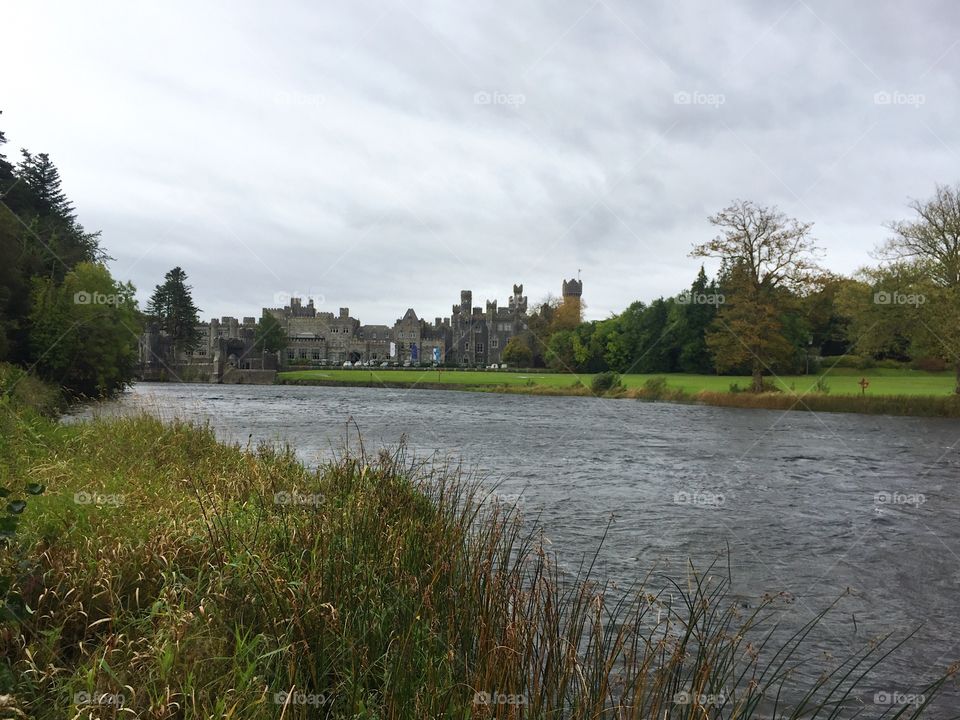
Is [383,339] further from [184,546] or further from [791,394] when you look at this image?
[184,546]

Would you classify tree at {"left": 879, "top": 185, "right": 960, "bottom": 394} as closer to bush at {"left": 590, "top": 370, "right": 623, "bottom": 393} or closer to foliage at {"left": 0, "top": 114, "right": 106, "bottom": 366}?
bush at {"left": 590, "top": 370, "right": 623, "bottom": 393}

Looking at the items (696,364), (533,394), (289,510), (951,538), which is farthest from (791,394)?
(289,510)

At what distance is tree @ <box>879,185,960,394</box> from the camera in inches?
1371

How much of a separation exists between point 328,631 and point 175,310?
102m

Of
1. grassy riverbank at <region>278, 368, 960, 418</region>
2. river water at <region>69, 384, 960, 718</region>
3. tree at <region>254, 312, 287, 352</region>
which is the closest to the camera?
river water at <region>69, 384, 960, 718</region>

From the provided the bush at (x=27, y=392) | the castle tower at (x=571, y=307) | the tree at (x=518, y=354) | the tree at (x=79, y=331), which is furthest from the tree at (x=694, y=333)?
the bush at (x=27, y=392)

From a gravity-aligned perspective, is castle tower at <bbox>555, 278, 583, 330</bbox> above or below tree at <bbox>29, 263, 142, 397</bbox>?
above

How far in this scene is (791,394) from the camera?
40.9m

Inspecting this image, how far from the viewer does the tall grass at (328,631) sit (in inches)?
144

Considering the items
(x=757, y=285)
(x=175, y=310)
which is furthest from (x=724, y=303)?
(x=175, y=310)

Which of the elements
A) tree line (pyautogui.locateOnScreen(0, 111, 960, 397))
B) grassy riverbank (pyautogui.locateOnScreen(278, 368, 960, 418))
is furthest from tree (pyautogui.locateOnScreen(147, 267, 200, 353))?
grassy riverbank (pyautogui.locateOnScreen(278, 368, 960, 418))

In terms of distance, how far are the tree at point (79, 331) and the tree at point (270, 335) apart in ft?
226

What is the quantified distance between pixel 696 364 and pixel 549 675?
66513mm

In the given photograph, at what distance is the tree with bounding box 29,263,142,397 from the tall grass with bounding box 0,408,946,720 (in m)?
26.1
